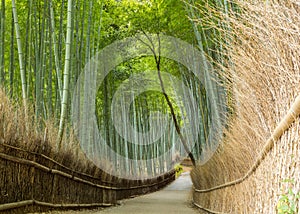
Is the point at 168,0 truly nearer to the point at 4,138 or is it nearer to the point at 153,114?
the point at 4,138

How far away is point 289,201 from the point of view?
7.65 feet

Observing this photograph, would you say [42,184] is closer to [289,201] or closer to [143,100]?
[289,201]

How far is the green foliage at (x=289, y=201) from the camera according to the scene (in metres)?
2.25

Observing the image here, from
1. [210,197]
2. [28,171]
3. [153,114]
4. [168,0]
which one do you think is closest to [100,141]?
[168,0]

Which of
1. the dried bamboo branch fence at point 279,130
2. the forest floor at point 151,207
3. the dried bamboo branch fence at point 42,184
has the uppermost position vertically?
the dried bamboo branch fence at point 279,130

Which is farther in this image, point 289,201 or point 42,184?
point 42,184

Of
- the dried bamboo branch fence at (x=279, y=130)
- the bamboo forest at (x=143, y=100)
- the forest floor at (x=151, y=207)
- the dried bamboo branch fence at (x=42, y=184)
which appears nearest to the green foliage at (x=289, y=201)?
the bamboo forest at (x=143, y=100)

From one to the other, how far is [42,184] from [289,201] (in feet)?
12.9

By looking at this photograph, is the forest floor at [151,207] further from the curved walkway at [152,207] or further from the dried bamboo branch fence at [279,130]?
the dried bamboo branch fence at [279,130]

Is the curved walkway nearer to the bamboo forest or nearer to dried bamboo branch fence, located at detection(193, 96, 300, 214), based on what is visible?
the bamboo forest

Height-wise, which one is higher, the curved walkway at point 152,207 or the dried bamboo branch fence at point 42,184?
the dried bamboo branch fence at point 42,184

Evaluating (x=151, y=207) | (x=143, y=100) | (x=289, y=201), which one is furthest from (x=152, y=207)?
(x=143, y=100)

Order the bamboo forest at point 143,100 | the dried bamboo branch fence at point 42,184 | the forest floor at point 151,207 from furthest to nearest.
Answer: the forest floor at point 151,207 < the dried bamboo branch fence at point 42,184 < the bamboo forest at point 143,100

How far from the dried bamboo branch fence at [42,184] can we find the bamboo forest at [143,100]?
2 cm
